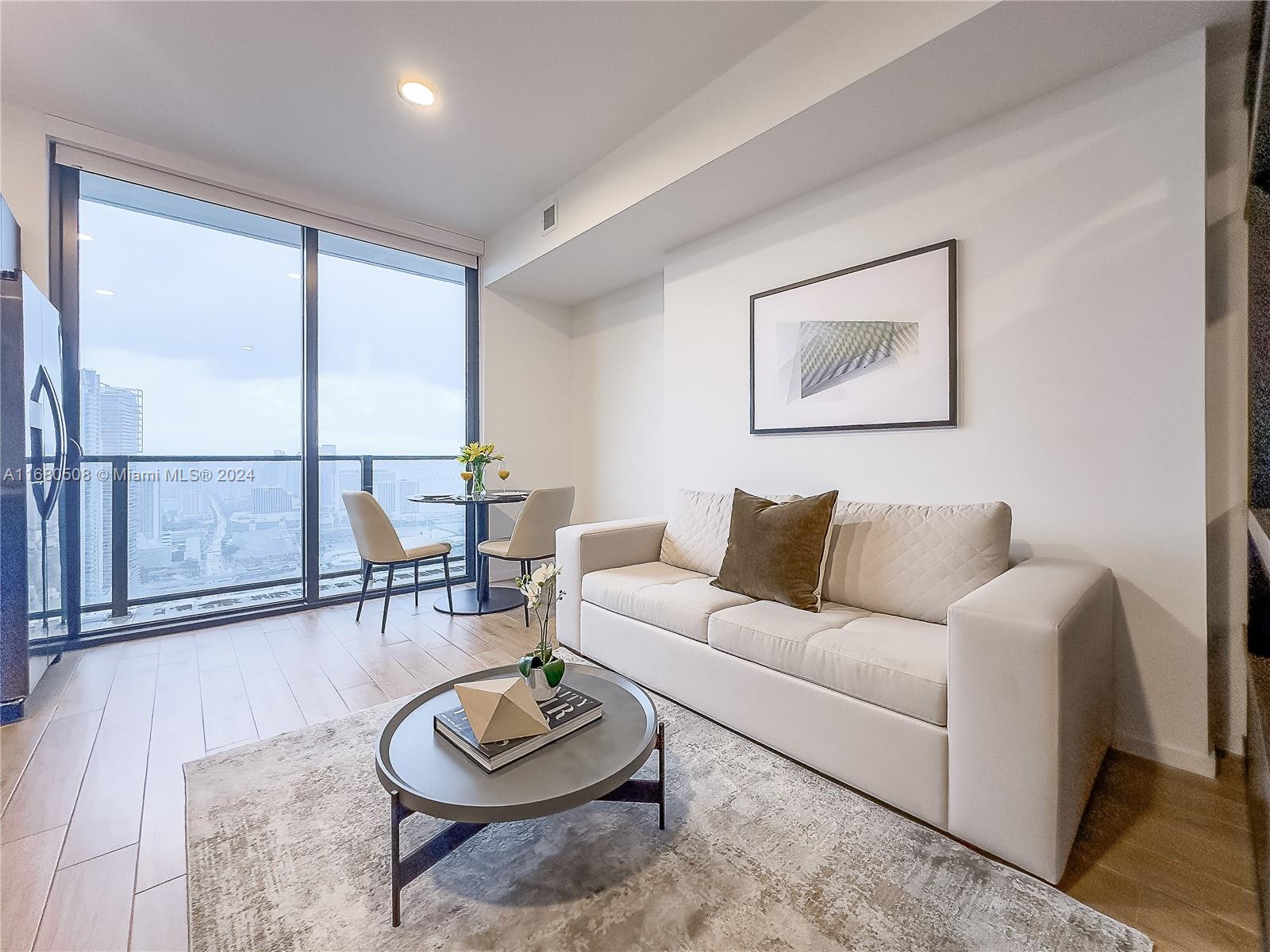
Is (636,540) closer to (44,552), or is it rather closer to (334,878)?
(334,878)

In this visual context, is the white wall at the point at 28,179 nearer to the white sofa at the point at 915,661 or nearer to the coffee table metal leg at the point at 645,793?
the white sofa at the point at 915,661

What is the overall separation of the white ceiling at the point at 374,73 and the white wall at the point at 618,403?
125cm

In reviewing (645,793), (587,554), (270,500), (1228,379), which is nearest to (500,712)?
(645,793)

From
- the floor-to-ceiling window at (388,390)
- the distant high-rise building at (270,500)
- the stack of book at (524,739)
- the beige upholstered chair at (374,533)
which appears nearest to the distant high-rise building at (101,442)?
the distant high-rise building at (270,500)

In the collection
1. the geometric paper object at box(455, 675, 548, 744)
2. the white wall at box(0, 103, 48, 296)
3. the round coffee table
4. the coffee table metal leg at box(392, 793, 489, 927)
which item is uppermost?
the white wall at box(0, 103, 48, 296)

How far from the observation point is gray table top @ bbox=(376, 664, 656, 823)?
115cm

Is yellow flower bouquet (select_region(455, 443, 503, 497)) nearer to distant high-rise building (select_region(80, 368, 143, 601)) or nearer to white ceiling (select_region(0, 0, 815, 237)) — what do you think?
white ceiling (select_region(0, 0, 815, 237))

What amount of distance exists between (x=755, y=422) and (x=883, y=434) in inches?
29.8

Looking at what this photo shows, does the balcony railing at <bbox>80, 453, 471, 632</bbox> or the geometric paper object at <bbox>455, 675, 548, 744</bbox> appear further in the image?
the balcony railing at <bbox>80, 453, 471, 632</bbox>

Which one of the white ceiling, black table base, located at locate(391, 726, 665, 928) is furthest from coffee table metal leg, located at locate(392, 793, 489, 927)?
the white ceiling

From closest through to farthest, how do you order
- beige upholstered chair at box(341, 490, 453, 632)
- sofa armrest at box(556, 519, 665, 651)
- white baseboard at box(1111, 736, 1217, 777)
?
1. white baseboard at box(1111, 736, 1217, 777)
2. sofa armrest at box(556, 519, 665, 651)
3. beige upholstered chair at box(341, 490, 453, 632)

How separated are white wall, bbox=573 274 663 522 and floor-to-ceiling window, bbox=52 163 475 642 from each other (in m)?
1.15

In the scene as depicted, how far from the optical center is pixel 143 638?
3152 mm

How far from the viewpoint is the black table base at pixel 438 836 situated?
3.85 ft
